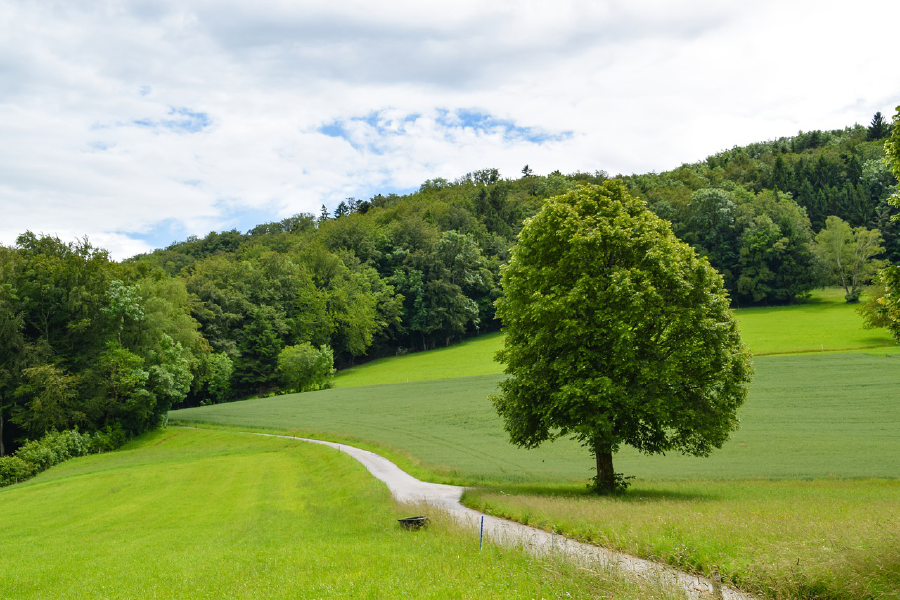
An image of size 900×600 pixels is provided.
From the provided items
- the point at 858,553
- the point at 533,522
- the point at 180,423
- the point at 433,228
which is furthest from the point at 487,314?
the point at 858,553

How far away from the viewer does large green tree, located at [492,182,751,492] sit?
22906mm

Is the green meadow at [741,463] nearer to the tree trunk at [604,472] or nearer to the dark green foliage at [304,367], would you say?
the tree trunk at [604,472]

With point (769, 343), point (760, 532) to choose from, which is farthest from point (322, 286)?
point (760, 532)

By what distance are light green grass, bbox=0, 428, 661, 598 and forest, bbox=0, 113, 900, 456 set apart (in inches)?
801

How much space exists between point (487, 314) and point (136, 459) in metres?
80.2

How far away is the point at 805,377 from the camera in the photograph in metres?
53.8

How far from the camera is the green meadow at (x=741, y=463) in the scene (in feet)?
35.6

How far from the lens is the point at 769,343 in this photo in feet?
240

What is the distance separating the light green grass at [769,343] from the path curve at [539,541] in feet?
104

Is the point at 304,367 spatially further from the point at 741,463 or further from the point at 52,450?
the point at 741,463

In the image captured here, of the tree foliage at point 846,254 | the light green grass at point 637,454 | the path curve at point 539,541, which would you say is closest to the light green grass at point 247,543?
the path curve at point 539,541

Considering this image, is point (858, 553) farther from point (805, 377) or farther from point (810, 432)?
point (805, 377)

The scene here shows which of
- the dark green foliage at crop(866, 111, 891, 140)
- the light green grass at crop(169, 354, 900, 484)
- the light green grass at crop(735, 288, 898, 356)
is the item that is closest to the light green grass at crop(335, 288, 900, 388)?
the light green grass at crop(735, 288, 898, 356)

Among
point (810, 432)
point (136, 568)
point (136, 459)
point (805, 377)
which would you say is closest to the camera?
point (136, 568)
